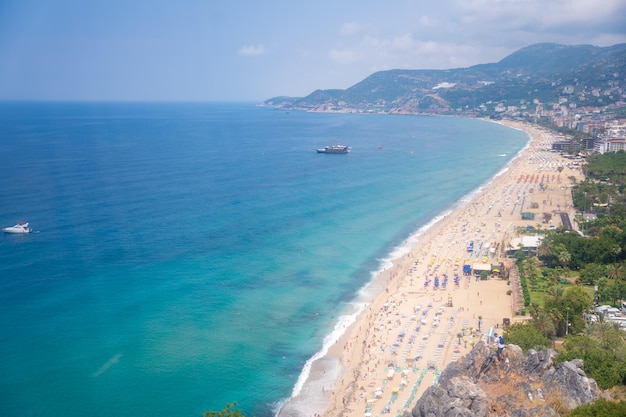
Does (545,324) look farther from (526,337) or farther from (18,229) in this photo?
(18,229)

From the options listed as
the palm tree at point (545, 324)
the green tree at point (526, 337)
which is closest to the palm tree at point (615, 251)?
the palm tree at point (545, 324)

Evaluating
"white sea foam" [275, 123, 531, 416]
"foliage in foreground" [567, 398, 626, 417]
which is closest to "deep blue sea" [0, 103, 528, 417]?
"white sea foam" [275, 123, 531, 416]

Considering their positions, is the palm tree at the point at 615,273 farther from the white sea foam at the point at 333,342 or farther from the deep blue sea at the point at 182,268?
the deep blue sea at the point at 182,268

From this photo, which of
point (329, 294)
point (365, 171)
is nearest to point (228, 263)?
point (329, 294)

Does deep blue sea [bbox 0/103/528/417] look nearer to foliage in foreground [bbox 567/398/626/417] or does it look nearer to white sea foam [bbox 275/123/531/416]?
white sea foam [bbox 275/123/531/416]

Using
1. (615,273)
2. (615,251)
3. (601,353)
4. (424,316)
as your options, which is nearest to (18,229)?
(424,316)

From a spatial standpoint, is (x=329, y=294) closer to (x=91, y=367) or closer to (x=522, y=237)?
(x=91, y=367)
